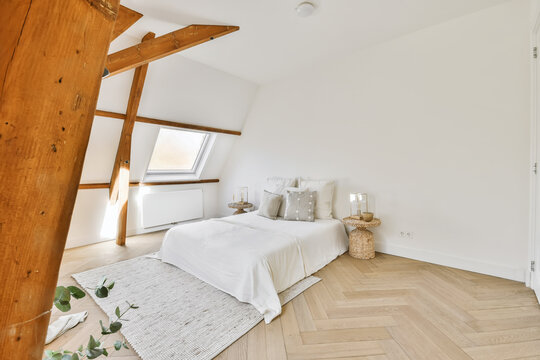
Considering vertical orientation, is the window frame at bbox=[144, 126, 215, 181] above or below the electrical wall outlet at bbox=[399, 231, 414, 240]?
above

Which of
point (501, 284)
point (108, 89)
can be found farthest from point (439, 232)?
point (108, 89)

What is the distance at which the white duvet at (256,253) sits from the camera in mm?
2037

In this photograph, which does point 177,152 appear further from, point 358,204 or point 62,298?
point 62,298

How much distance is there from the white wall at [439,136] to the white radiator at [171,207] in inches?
92.4

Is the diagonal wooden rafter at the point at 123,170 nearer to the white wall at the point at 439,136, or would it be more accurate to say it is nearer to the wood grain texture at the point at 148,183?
the wood grain texture at the point at 148,183

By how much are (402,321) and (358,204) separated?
1.59m

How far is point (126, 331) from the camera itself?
1.69 m

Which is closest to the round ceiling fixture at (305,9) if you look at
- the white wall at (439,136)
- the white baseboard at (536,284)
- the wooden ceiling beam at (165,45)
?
the wooden ceiling beam at (165,45)

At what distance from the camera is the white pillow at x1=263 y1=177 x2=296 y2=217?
3617 mm

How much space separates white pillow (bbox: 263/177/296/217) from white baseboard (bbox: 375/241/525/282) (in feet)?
4.56

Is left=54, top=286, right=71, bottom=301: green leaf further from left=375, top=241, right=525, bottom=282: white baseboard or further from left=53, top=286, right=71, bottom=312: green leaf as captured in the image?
left=375, top=241, right=525, bottom=282: white baseboard

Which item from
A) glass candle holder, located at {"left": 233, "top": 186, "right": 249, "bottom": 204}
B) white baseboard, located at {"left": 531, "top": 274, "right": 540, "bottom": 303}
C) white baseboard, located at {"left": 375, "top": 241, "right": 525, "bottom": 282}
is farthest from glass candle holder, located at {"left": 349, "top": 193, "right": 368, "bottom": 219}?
glass candle holder, located at {"left": 233, "top": 186, "right": 249, "bottom": 204}

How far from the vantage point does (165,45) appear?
2553 mm

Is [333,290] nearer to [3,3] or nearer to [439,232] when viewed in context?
[439,232]
